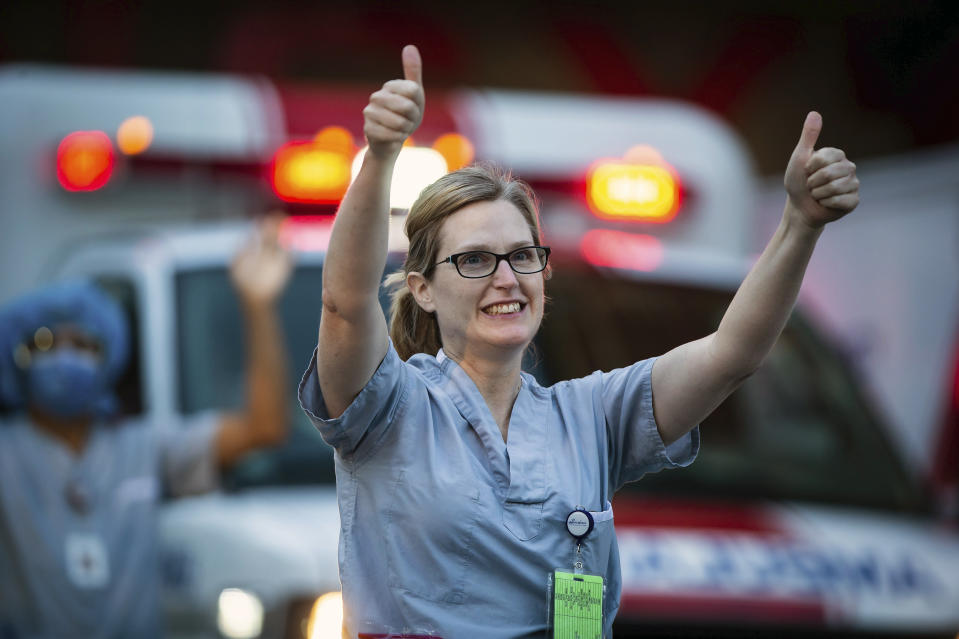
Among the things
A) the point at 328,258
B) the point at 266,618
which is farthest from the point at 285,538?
the point at 328,258

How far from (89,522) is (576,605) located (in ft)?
8.47

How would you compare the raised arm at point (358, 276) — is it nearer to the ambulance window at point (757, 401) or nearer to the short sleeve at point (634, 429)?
the short sleeve at point (634, 429)

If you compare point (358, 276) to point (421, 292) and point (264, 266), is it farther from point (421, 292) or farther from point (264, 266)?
point (264, 266)

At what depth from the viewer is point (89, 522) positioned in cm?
403

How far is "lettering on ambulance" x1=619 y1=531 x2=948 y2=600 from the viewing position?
3676mm

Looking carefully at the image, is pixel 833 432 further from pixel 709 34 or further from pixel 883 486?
pixel 709 34

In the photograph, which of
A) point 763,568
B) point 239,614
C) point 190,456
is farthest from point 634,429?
point 190,456

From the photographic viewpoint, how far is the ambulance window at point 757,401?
4.42 metres

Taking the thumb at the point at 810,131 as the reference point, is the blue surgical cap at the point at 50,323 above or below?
below

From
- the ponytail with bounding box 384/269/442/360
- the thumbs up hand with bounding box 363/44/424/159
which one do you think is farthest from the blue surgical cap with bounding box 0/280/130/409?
the thumbs up hand with bounding box 363/44/424/159

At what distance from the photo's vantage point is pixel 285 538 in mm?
3768

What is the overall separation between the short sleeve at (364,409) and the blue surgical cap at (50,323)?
240cm

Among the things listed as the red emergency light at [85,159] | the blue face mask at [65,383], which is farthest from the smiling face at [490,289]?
the red emergency light at [85,159]

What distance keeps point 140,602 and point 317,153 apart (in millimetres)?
1598
